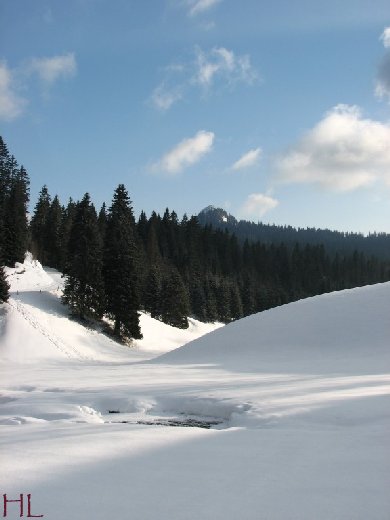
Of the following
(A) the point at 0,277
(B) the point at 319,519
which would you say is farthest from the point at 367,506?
(A) the point at 0,277

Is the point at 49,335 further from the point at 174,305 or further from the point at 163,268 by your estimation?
the point at 163,268

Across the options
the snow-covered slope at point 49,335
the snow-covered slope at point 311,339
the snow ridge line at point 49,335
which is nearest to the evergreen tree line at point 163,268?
the snow-covered slope at point 49,335

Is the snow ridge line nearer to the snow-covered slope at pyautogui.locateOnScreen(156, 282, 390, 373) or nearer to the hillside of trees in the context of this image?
the hillside of trees

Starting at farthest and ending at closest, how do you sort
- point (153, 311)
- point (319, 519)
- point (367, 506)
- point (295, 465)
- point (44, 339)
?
point (153, 311)
point (44, 339)
point (295, 465)
point (367, 506)
point (319, 519)

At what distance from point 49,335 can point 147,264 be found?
45.4 m

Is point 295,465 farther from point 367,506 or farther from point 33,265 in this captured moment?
point 33,265

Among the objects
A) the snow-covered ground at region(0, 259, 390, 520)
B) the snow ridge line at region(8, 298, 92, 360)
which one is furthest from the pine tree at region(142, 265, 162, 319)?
the snow-covered ground at region(0, 259, 390, 520)

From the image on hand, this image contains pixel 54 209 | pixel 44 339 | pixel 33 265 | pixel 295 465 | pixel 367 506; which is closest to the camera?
pixel 367 506

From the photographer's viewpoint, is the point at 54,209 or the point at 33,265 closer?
the point at 33,265

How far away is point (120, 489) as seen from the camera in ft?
15.9

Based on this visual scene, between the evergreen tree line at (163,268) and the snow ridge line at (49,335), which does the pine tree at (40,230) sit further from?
the snow ridge line at (49,335)

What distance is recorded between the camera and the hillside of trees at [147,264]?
4097cm

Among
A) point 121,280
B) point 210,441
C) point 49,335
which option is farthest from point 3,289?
point 210,441

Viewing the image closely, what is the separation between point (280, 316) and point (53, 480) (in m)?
25.1
